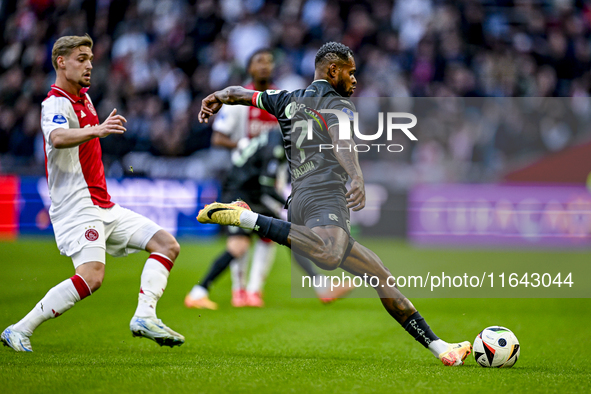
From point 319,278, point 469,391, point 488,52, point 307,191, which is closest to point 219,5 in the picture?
point 488,52

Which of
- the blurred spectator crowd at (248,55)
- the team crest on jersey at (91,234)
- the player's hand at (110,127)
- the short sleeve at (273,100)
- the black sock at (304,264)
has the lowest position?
the black sock at (304,264)

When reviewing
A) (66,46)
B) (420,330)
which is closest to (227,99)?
(66,46)

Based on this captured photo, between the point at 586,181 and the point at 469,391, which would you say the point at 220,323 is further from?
the point at 586,181

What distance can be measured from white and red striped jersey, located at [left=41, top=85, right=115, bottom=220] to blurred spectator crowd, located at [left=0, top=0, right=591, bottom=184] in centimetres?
895

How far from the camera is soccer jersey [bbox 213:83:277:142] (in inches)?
305

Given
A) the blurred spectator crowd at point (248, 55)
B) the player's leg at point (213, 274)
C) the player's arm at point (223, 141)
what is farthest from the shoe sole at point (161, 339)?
the blurred spectator crowd at point (248, 55)

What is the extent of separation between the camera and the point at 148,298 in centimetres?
482

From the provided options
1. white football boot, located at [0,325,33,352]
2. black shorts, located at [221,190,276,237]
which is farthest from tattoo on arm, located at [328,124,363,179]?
black shorts, located at [221,190,276,237]

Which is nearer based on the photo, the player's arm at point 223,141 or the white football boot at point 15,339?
the white football boot at point 15,339

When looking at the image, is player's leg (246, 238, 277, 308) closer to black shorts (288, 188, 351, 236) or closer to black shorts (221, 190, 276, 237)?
black shorts (221, 190, 276, 237)

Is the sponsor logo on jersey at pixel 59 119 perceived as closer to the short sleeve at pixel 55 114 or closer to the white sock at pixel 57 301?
the short sleeve at pixel 55 114

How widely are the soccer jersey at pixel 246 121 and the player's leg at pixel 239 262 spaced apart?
1142 mm

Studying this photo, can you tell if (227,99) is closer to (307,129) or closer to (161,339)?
(307,129)

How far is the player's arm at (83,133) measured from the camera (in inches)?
174
